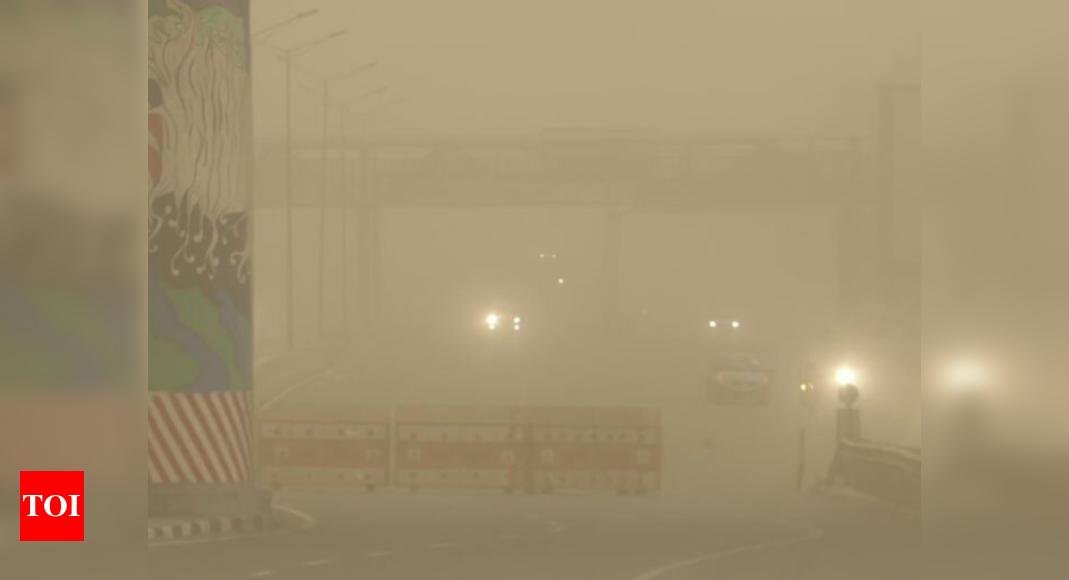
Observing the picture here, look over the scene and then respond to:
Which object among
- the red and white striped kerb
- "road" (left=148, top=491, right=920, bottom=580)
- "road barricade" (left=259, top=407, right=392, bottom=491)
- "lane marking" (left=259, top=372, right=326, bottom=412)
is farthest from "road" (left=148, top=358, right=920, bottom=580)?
"lane marking" (left=259, top=372, right=326, bottom=412)

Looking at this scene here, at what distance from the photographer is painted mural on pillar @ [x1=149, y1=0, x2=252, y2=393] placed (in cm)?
2411

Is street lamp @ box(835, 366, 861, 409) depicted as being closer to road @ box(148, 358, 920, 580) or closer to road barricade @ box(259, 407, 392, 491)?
road @ box(148, 358, 920, 580)

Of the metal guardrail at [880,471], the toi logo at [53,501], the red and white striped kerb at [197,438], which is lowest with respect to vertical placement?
the metal guardrail at [880,471]

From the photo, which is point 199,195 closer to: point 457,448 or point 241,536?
point 241,536

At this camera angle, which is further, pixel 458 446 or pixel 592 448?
pixel 592 448

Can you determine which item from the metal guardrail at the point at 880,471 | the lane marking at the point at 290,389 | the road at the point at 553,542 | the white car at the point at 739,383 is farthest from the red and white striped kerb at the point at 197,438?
the white car at the point at 739,383

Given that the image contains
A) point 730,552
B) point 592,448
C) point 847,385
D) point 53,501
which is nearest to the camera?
point 53,501

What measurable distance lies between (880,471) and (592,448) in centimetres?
586

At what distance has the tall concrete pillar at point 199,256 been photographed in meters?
24.2

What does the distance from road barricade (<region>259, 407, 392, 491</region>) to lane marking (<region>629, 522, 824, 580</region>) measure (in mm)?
7834

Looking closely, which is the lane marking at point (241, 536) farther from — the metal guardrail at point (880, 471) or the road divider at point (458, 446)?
the metal guardrail at point (880, 471)

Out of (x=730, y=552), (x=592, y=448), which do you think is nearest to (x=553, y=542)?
(x=730, y=552)

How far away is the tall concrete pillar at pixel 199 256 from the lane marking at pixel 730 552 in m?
7.41

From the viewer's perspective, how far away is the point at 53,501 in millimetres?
10500
